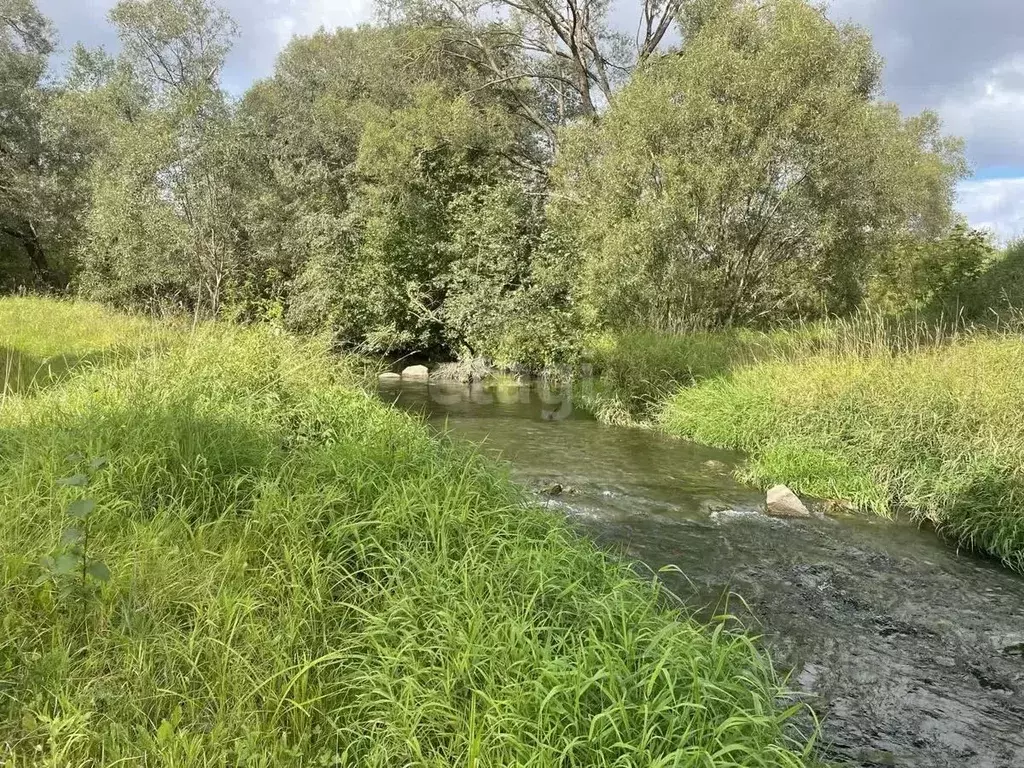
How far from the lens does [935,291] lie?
1828 cm

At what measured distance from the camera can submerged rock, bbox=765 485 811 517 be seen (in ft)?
22.2

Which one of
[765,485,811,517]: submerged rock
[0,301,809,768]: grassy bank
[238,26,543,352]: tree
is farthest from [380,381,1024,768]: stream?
[238,26,543,352]: tree

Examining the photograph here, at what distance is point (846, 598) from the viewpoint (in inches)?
192

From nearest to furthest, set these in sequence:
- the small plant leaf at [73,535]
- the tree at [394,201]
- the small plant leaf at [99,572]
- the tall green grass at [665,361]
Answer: the small plant leaf at [99,572]
the small plant leaf at [73,535]
the tall green grass at [665,361]
the tree at [394,201]

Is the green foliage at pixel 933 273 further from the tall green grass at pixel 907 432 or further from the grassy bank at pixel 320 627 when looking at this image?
the grassy bank at pixel 320 627

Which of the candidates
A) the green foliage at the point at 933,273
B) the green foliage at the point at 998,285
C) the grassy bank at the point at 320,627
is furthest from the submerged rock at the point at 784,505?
the green foliage at the point at 933,273

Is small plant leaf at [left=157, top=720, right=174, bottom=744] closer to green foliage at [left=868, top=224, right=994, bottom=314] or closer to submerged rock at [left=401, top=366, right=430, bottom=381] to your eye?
submerged rock at [left=401, top=366, right=430, bottom=381]

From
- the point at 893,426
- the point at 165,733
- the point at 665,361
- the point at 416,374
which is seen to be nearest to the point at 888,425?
the point at 893,426

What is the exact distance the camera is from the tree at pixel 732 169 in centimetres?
1228

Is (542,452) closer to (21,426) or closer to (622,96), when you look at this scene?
(21,426)

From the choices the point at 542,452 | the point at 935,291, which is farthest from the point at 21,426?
the point at 935,291

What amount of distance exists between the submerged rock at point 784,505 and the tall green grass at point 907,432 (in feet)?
1.94

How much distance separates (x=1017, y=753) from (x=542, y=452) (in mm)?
6384

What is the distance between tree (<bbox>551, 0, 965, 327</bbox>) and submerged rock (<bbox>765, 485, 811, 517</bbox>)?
6851 mm
